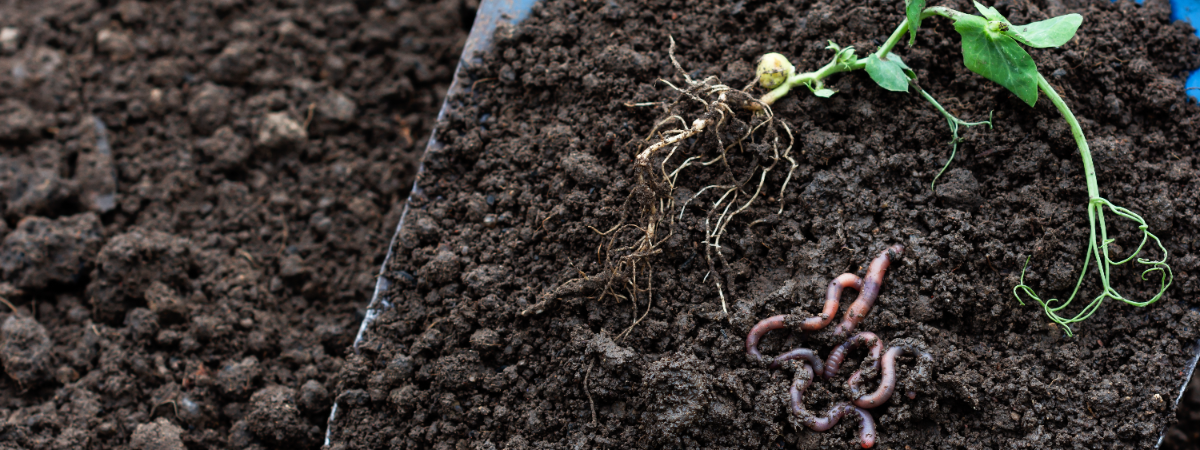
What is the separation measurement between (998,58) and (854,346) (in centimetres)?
93

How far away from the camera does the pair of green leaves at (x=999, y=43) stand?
2055mm

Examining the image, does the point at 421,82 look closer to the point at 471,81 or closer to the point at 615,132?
the point at 471,81

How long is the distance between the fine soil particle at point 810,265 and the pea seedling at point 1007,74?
5cm

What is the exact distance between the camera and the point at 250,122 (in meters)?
3.22

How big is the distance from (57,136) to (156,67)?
0.51 metres

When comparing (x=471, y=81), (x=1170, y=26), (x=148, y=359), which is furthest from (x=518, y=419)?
(x=1170, y=26)

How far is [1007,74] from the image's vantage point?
2117mm

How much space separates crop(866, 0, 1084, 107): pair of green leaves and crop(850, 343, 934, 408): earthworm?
2.53ft

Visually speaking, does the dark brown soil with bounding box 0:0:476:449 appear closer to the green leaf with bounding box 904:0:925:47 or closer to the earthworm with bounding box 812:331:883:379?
the earthworm with bounding box 812:331:883:379

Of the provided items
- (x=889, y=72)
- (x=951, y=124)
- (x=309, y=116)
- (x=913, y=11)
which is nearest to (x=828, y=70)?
(x=889, y=72)

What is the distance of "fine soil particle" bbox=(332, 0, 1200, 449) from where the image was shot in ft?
7.00

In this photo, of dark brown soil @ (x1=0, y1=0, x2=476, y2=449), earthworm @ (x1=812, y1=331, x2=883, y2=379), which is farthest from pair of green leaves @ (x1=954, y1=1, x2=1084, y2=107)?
dark brown soil @ (x1=0, y1=0, x2=476, y2=449)

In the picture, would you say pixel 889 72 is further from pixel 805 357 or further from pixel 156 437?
pixel 156 437

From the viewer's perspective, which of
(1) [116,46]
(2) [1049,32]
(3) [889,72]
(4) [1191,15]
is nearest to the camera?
(2) [1049,32]
